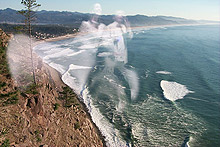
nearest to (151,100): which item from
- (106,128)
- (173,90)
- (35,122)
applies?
(173,90)

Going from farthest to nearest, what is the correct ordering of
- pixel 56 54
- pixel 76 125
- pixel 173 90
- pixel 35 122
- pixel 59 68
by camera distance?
1. pixel 56 54
2. pixel 59 68
3. pixel 173 90
4. pixel 76 125
5. pixel 35 122

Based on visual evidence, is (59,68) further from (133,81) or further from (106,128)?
(106,128)

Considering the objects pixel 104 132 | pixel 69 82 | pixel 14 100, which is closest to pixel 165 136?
pixel 104 132

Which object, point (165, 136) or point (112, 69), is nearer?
point (165, 136)

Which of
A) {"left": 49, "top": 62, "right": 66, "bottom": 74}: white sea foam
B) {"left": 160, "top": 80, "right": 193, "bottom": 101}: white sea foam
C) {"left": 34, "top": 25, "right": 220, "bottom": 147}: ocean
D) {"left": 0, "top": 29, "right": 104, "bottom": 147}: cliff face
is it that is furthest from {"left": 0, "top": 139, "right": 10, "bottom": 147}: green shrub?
{"left": 49, "top": 62, "right": 66, "bottom": 74}: white sea foam

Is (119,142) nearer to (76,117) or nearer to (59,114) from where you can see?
(76,117)

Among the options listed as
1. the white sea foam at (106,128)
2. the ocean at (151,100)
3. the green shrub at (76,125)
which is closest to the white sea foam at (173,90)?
the ocean at (151,100)

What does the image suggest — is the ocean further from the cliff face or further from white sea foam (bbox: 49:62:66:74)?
the cliff face
